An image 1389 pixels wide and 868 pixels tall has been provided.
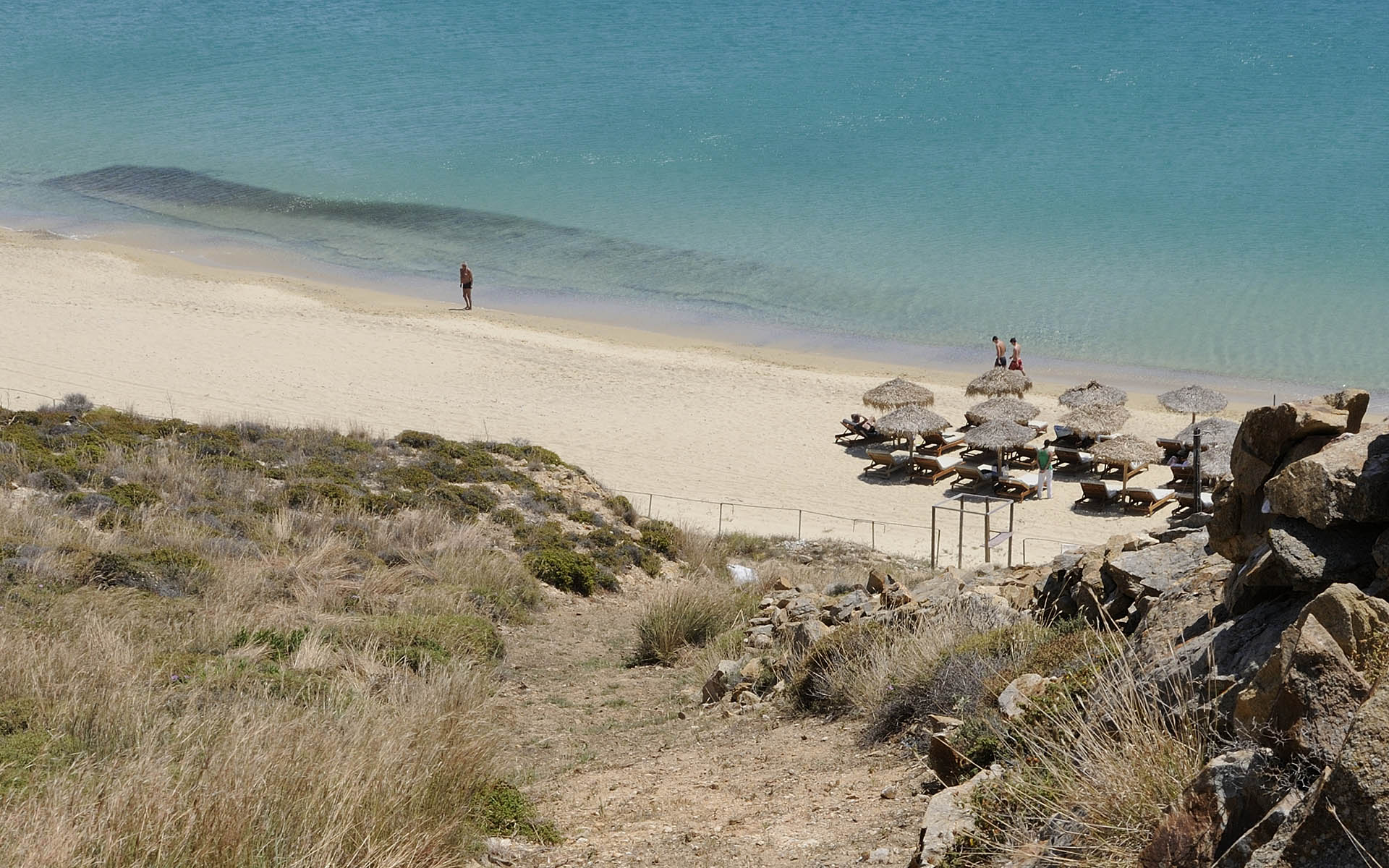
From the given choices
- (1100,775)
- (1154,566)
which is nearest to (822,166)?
(1154,566)

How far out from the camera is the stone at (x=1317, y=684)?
3195 mm

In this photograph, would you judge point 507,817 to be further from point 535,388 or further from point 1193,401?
point 535,388

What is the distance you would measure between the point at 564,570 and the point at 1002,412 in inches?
465

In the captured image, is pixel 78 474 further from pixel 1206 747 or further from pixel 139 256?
pixel 139 256

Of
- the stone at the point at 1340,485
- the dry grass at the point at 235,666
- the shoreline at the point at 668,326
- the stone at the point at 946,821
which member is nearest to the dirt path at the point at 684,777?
the stone at the point at 946,821

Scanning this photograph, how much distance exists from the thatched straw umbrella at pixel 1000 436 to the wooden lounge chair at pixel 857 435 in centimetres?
187

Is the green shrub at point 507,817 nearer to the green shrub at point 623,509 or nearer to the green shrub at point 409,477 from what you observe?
the green shrub at point 409,477

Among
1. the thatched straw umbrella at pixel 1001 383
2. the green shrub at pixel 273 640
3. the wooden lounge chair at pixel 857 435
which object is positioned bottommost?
the green shrub at pixel 273 640

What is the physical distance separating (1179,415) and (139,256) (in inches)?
1197

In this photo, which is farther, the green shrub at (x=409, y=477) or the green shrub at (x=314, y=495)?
the green shrub at (x=409, y=477)

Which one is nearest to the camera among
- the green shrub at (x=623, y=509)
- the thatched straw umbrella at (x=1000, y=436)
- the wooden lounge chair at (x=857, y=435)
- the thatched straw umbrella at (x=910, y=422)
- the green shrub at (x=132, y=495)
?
the green shrub at (x=132, y=495)

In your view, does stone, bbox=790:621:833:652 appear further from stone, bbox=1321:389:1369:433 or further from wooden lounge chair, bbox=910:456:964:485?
wooden lounge chair, bbox=910:456:964:485

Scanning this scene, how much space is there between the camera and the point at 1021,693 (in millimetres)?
5328

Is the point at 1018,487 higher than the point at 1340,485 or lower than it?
lower
